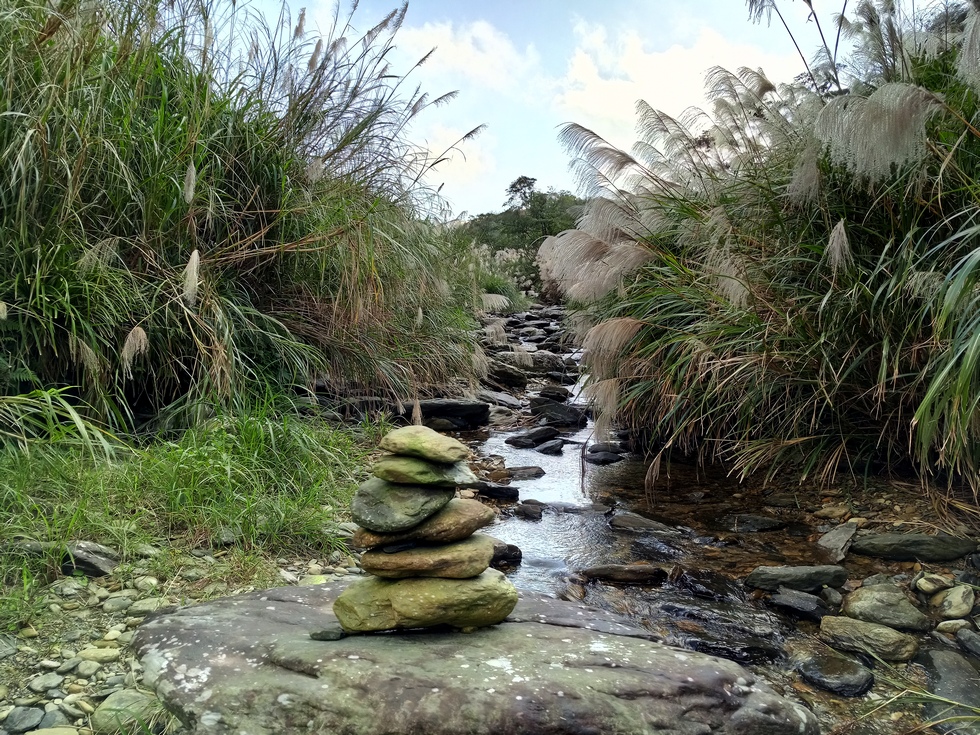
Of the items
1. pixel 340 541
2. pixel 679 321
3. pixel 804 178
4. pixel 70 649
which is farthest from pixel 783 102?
pixel 70 649

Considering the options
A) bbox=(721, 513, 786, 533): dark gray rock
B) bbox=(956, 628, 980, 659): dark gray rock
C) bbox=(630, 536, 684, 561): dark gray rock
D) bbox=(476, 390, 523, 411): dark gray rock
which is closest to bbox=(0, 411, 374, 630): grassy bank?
bbox=(630, 536, 684, 561): dark gray rock

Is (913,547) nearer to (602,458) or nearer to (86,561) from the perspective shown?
(602,458)

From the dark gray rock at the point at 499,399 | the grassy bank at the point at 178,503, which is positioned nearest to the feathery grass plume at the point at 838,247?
the grassy bank at the point at 178,503

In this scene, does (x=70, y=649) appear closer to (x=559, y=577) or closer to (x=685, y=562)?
(x=559, y=577)

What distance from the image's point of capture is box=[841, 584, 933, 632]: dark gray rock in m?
3.17

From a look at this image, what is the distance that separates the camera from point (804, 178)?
417cm

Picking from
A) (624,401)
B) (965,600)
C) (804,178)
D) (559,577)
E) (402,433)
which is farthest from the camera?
(624,401)

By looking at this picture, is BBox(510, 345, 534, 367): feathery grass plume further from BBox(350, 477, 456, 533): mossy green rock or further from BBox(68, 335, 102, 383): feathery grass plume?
BBox(350, 477, 456, 533): mossy green rock

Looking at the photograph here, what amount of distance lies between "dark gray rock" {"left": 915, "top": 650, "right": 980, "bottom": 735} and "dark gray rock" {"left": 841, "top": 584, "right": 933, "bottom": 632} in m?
0.21

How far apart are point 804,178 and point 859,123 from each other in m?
0.83

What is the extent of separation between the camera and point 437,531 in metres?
2.37

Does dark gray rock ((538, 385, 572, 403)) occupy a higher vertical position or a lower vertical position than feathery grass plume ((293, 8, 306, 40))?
lower

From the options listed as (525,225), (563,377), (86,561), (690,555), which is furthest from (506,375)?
(525,225)

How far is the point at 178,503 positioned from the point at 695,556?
262 centimetres
